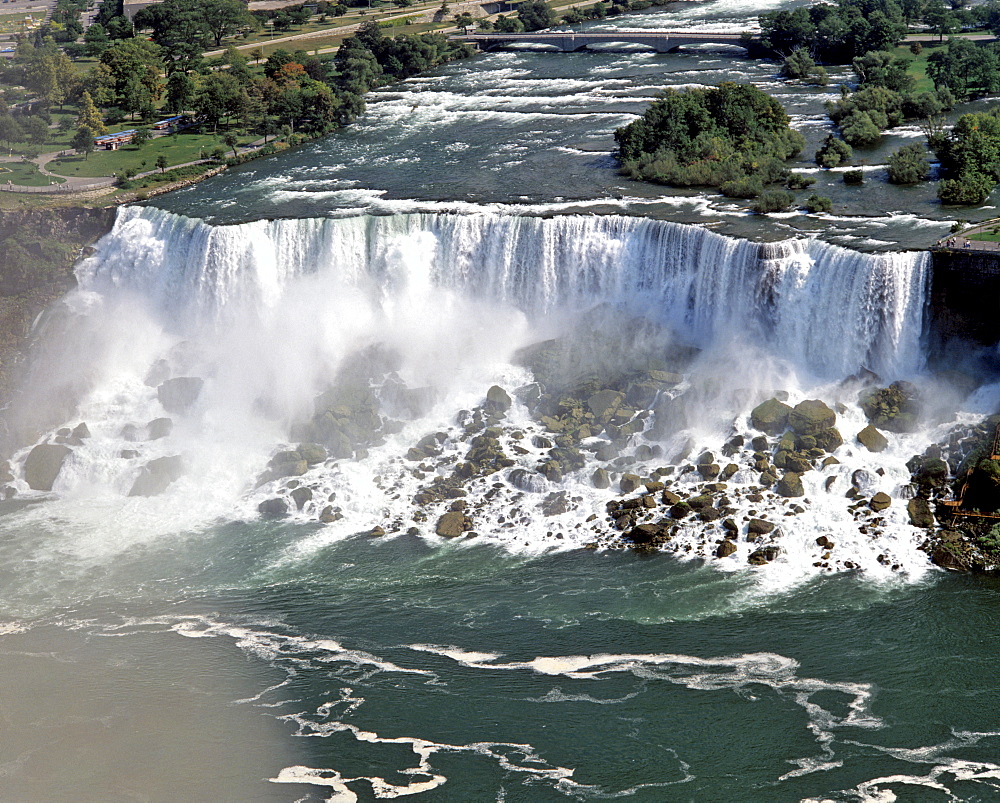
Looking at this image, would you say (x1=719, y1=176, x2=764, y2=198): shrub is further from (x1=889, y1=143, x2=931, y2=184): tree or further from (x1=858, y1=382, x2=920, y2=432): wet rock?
(x1=858, y1=382, x2=920, y2=432): wet rock

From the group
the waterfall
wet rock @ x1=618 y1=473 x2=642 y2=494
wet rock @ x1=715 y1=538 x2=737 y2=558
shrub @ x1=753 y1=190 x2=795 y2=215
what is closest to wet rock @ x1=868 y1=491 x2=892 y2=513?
wet rock @ x1=715 y1=538 x2=737 y2=558

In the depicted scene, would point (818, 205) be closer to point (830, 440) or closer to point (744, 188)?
point (744, 188)

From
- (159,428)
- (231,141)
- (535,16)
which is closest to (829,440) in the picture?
(159,428)

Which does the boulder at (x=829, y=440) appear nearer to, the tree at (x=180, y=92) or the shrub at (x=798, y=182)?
the shrub at (x=798, y=182)

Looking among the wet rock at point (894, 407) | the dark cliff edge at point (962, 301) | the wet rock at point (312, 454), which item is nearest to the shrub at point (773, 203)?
the dark cliff edge at point (962, 301)

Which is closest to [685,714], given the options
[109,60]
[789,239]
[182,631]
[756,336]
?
[182,631]

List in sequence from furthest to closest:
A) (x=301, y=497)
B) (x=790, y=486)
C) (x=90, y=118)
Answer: (x=90, y=118) → (x=301, y=497) → (x=790, y=486)

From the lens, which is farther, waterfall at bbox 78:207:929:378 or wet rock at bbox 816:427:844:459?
waterfall at bbox 78:207:929:378
